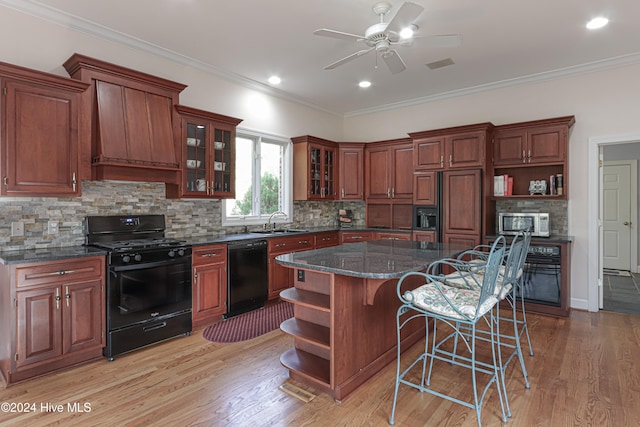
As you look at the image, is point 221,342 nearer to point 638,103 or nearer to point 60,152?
point 60,152

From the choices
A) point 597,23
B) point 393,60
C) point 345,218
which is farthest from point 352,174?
point 597,23

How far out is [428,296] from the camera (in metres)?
2.22

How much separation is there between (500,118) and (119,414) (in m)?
5.35

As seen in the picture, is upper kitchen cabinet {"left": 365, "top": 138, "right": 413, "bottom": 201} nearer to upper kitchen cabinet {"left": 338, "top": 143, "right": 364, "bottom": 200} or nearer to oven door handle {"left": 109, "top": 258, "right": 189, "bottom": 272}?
upper kitchen cabinet {"left": 338, "top": 143, "right": 364, "bottom": 200}

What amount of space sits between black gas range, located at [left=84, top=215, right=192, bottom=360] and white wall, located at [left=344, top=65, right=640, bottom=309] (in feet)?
14.9

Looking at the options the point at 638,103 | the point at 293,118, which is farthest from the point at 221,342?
the point at 638,103

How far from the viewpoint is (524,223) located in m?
4.43

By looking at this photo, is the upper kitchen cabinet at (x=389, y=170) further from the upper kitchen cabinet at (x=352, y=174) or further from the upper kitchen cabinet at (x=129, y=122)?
the upper kitchen cabinet at (x=129, y=122)

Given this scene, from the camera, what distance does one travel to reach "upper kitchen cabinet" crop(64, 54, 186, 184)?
10.4 feet

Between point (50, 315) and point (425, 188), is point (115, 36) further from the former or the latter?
point (425, 188)

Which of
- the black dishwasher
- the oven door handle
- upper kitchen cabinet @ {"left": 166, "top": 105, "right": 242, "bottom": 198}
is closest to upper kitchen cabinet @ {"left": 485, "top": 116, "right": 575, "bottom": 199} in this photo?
the black dishwasher

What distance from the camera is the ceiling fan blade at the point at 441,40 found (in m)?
2.73

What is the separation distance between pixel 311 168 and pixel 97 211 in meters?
3.02

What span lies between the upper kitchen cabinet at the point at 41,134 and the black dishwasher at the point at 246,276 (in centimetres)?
165
